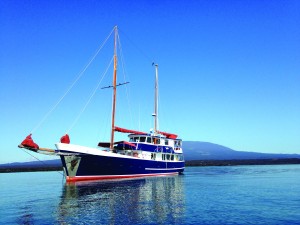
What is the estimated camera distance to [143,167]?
1972 inches

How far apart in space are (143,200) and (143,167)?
23165 mm

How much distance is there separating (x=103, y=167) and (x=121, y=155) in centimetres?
337

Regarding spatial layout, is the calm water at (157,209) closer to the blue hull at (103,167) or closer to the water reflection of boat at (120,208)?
the water reflection of boat at (120,208)

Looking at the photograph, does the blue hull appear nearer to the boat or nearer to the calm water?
the boat

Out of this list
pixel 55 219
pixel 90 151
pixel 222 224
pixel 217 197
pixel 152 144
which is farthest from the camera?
pixel 152 144

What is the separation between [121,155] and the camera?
45031mm

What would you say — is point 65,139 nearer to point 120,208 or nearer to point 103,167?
point 103,167

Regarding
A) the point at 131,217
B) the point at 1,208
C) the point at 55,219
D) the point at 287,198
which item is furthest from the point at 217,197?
the point at 1,208

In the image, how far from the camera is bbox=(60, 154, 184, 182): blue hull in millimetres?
40875

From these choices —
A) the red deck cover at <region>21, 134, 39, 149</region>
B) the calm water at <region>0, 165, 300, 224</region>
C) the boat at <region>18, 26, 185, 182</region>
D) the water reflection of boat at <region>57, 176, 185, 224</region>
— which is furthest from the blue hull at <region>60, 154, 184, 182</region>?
the calm water at <region>0, 165, 300, 224</region>

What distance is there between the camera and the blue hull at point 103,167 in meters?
40.9

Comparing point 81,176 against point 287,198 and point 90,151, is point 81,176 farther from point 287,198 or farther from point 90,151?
point 287,198

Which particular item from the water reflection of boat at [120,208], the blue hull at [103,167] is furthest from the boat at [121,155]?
the water reflection of boat at [120,208]

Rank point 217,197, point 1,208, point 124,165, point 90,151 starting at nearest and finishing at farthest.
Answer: point 1,208 < point 217,197 < point 90,151 < point 124,165
